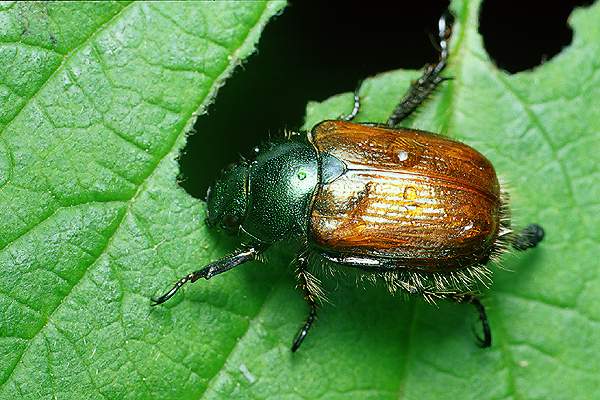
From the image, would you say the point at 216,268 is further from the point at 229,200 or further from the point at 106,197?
the point at 106,197

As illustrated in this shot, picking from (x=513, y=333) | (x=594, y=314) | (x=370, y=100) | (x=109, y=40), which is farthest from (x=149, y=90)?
(x=594, y=314)

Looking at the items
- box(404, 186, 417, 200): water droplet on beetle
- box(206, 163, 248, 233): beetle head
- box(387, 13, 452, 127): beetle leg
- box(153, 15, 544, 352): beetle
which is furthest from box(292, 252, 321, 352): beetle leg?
box(387, 13, 452, 127): beetle leg

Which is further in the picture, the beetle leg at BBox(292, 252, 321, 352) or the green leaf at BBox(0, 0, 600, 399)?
the beetle leg at BBox(292, 252, 321, 352)

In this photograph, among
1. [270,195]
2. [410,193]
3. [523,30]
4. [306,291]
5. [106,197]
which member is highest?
[523,30]

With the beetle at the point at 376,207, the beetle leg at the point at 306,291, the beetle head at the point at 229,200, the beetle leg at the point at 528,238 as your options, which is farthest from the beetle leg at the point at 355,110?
the beetle leg at the point at 528,238

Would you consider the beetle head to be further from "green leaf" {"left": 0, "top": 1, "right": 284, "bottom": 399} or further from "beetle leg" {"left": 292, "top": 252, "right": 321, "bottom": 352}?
"beetle leg" {"left": 292, "top": 252, "right": 321, "bottom": 352}

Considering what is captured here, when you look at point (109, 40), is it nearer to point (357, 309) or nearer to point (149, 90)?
point (149, 90)

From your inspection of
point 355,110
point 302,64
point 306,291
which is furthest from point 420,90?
point 306,291

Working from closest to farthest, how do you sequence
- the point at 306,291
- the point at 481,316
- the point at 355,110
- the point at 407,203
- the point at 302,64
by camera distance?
the point at 407,203 < the point at 306,291 < the point at 481,316 < the point at 355,110 < the point at 302,64
